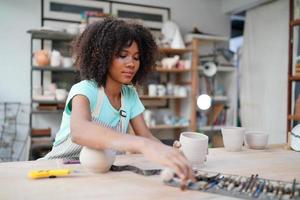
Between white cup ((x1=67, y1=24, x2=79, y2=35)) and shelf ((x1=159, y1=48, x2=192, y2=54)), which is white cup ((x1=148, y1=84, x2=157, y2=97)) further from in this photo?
white cup ((x1=67, y1=24, x2=79, y2=35))

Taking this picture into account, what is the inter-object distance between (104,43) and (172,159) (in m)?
0.66

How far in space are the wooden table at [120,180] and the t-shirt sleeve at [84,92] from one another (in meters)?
0.23

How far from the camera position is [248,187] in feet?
2.62

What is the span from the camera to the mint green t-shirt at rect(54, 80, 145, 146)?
1.19m

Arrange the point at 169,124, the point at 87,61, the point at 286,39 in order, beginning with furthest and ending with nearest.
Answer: the point at 169,124
the point at 286,39
the point at 87,61

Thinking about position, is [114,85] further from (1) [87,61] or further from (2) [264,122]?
(2) [264,122]

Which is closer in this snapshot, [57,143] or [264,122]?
[57,143]

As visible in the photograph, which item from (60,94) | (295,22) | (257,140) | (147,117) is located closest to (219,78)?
(147,117)

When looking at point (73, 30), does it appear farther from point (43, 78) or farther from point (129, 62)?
point (129, 62)

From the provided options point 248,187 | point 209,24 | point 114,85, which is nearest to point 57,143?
point 114,85

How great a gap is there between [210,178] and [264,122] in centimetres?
340

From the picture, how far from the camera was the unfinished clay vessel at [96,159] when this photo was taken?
94 centimetres

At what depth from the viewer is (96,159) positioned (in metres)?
0.94

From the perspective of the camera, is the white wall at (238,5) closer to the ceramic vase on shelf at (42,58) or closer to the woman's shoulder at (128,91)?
the ceramic vase on shelf at (42,58)
